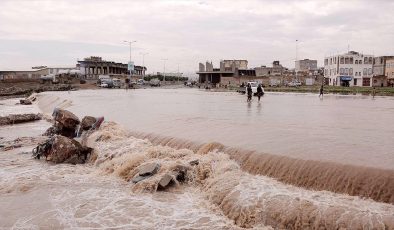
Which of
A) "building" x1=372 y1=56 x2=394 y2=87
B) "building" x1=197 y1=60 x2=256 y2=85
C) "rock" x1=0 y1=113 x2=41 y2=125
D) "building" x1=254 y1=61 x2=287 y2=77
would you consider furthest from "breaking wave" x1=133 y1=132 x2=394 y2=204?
"building" x1=254 y1=61 x2=287 y2=77

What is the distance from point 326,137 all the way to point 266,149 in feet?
10.0

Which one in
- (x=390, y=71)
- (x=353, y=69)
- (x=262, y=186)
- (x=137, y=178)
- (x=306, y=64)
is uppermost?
(x=306, y=64)

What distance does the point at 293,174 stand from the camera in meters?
9.09

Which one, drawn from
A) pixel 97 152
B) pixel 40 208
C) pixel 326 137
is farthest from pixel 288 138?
pixel 40 208

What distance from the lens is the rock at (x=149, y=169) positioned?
10.6 metres

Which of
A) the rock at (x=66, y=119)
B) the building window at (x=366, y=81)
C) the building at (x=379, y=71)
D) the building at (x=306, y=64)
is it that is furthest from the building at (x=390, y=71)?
the rock at (x=66, y=119)

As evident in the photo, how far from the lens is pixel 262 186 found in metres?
8.67

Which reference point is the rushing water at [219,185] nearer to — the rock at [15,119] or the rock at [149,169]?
the rock at [149,169]

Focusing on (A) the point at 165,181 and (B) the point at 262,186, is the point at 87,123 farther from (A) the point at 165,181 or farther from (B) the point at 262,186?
(B) the point at 262,186

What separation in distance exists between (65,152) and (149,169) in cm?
421

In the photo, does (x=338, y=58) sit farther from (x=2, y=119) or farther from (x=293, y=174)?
(x=293, y=174)

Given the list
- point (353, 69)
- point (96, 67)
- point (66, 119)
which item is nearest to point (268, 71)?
point (353, 69)

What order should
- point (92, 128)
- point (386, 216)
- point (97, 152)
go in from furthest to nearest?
1. point (92, 128)
2. point (97, 152)
3. point (386, 216)

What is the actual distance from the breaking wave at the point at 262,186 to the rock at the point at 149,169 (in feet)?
0.52
